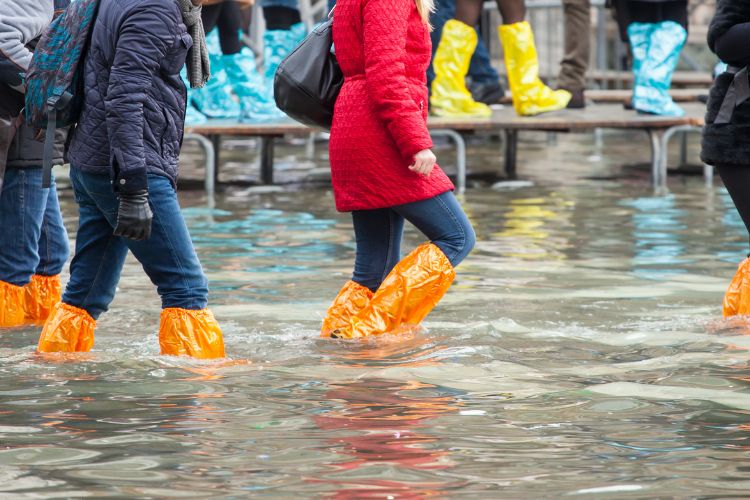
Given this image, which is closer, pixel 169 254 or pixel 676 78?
pixel 169 254

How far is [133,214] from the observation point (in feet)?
15.9

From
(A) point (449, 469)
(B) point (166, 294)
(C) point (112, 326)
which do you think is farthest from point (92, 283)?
(A) point (449, 469)

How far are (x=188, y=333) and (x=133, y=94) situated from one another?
3.05 ft

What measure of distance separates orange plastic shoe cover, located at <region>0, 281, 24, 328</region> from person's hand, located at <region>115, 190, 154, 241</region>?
61.5 inches

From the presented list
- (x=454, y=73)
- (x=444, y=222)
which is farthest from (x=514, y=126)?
(x=444, y=222)

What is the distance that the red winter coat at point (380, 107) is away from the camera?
538cm

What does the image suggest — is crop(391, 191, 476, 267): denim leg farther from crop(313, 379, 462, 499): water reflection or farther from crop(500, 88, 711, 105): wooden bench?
crop(500, 88, 711, 105): wooden bench

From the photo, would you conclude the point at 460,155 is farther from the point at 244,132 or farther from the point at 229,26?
the point at 229,26

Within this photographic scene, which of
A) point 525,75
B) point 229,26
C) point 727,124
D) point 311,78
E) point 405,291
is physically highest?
point 229,26

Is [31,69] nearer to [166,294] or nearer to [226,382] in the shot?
[166,294]

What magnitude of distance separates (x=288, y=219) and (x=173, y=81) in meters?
5.17

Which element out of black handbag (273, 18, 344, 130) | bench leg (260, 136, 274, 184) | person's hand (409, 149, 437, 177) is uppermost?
black handbag (273, 18, 344, 130)

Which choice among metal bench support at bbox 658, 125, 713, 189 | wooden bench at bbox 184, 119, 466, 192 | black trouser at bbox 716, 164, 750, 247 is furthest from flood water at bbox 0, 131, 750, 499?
metal bench support at bbox 658, 125, 713, 189

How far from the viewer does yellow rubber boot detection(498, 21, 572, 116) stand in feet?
38.5
